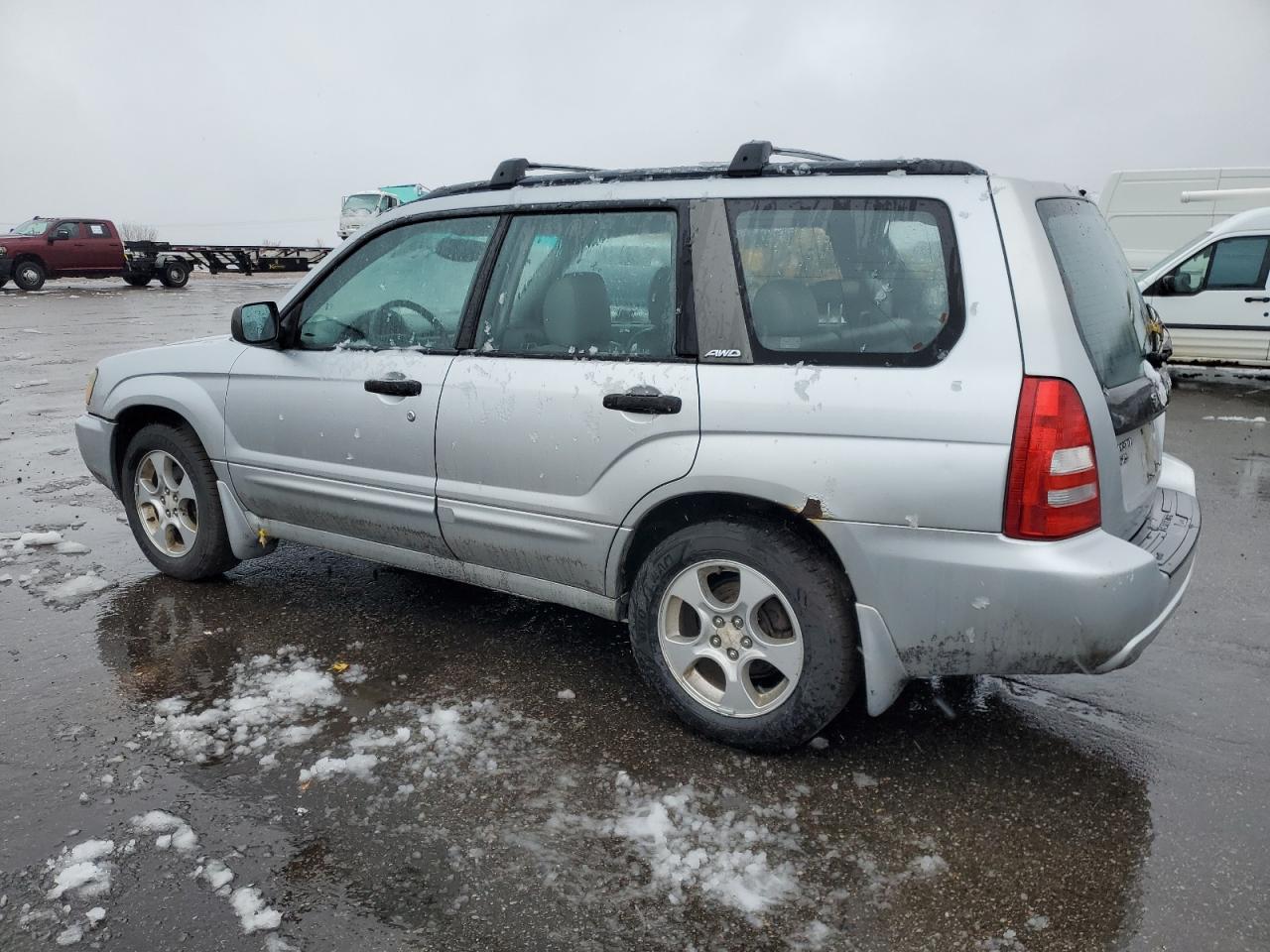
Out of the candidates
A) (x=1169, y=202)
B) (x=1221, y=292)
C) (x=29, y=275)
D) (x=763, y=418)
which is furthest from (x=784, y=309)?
(x=29, y=275)

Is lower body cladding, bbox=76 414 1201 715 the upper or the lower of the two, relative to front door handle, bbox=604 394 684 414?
lower

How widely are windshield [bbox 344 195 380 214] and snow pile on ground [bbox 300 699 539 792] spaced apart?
2637 cm

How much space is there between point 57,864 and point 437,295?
7.18ft

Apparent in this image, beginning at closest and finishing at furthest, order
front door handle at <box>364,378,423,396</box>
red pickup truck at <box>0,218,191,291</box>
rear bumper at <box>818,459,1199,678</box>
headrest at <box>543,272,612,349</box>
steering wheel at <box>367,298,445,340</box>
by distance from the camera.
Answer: rear bumper at <box>818,459,1199,678</box> < headrest at <box>543,272,612,349</box> < front door handle at <box>364,378,423,396</box> < steering wheel at <box>367,298,445,340</box> < red pickup truck at <box>0,218,191,291</box>

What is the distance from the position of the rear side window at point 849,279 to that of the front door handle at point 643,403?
0.97ft

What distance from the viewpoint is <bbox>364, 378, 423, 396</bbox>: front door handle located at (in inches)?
141

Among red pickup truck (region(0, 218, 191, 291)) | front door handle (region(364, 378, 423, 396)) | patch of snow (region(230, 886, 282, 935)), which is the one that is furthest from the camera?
red pickup truck (region(0, 218, 191, 291))

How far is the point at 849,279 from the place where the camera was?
2844 millimetres

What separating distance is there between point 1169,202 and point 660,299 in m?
12.8

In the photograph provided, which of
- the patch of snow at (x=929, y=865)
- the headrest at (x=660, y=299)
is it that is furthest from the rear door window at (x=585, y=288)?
the patch of snow at (x=929, y=865)

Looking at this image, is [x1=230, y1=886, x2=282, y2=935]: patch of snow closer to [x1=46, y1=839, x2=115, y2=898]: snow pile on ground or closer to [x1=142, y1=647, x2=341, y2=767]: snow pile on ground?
[x1=46, y1=839, x2=115, y2=898]: snow pile on ground

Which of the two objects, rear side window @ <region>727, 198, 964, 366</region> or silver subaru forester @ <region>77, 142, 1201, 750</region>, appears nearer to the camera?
silver subaru forester @ <region>77, 142, 1201, 750</region>

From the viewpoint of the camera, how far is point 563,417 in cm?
322

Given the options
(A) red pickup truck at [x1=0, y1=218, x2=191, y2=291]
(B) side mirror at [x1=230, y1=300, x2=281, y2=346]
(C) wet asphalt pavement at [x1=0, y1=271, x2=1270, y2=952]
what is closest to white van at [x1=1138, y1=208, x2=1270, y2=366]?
(C) wet asphalt pavement at [x1=0, y1=271, x2=1270, y2=952]
